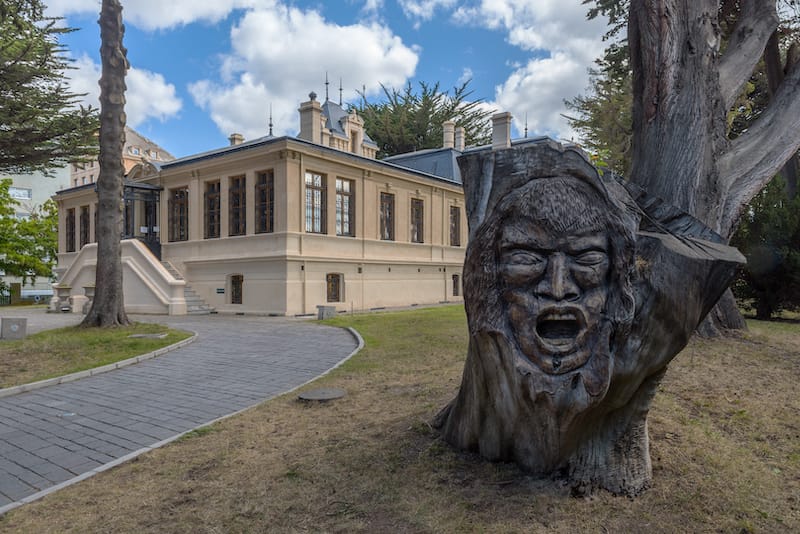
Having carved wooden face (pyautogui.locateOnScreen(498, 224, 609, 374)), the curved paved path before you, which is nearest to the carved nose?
carved wooden face (pyautogui.locateOnScreen(498, 224, 609, 374))

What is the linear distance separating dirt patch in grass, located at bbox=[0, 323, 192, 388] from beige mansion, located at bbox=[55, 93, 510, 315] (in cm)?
670

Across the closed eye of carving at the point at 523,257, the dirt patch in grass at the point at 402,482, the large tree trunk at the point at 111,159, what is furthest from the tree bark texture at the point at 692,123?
the large tree trunk at the point at 111,159

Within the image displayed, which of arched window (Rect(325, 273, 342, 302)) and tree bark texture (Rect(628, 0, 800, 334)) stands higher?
tree bark texture (Rect(628, 0, 800, 334))

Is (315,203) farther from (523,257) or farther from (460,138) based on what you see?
(460,138)

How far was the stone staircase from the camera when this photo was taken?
21.0 metres

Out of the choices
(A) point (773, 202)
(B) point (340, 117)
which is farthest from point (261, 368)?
(B) point (340, 117)

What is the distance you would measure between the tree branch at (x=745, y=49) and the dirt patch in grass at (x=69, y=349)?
1298 centimetres

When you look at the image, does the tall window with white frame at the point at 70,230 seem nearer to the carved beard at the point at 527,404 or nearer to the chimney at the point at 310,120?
the chimney at the point at 310,120

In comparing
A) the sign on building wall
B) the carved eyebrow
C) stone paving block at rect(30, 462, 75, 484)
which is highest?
the sign on building wall

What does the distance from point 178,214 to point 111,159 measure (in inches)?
361

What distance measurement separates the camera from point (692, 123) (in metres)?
8.87

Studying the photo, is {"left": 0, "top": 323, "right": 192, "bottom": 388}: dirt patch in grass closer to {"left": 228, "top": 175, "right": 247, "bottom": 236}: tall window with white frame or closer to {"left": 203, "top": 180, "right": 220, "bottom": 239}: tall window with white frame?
{"left": 228, "top": 175, "right": 247, "bottom": 236}: tall window with white frame

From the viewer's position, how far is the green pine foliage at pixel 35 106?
42.1 ft

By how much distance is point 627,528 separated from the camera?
3088 millimetres
